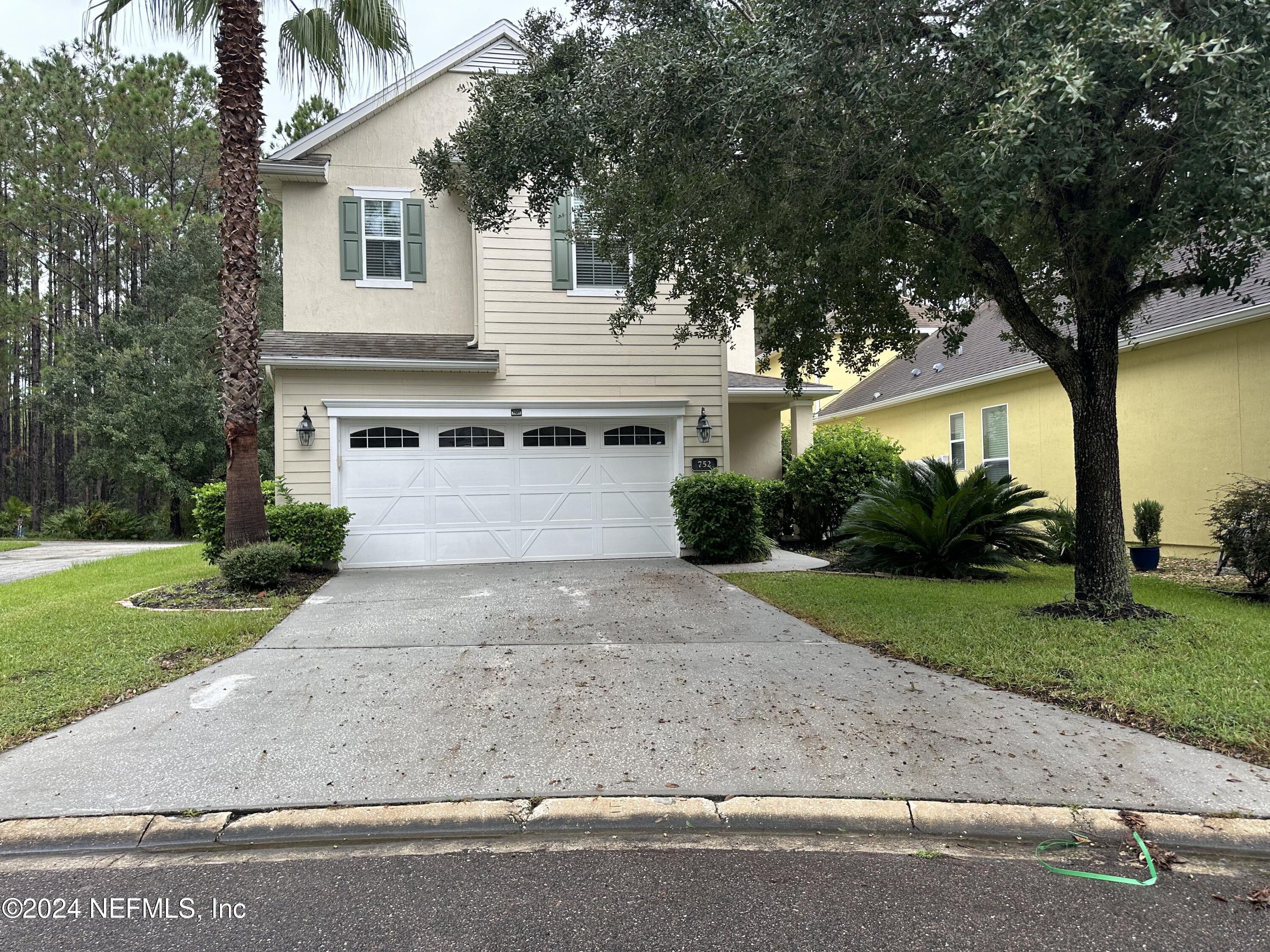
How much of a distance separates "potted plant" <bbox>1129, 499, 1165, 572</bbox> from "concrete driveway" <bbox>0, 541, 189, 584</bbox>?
16.9 m

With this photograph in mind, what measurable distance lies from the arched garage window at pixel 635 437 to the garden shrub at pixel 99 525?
1980 cm

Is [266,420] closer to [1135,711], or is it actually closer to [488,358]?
[488,358]

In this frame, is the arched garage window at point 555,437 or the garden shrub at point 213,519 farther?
the arched garage window at point 555,437

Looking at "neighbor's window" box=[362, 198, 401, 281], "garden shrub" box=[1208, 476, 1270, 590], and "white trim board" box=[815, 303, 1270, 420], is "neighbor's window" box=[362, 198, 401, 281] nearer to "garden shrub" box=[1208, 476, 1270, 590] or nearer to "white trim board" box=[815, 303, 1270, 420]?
"white trim board" box=[815, 303, 1270, 420]

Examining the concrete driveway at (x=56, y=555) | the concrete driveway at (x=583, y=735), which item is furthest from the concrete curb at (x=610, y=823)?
the concrete driveway at (x=56, y=555)

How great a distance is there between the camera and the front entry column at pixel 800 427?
15.7m

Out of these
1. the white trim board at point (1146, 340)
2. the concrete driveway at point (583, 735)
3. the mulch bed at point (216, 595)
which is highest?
the white trim board at point (1146, 340)

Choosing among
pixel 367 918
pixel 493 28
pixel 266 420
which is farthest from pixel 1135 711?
pixel 266 420

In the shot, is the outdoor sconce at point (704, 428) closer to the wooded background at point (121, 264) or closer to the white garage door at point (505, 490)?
Answer: the white garage door at point (505, 490)

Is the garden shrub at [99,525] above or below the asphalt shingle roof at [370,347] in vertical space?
below

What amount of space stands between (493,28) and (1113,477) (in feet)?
37.5

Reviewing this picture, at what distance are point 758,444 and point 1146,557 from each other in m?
7.05

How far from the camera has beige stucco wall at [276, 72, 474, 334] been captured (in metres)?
11.9

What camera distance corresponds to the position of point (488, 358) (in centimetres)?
1144
